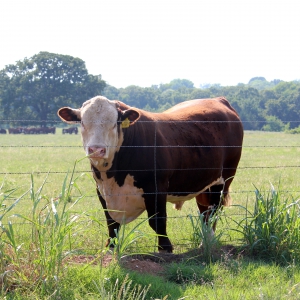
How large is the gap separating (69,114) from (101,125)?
566mm

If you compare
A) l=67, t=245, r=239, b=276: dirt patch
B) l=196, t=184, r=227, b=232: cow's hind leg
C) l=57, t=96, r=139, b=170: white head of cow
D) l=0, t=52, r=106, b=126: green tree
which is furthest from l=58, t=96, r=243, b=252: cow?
l=0, t=52, r=106, b=126: green tree

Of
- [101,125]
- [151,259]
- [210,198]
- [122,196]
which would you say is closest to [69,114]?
[101,125]

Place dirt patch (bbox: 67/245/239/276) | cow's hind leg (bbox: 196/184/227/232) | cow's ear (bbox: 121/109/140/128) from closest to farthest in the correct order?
dirt patch (bbox: 67/245/239/276) < cow's ear (bbox: 121/109/140/128) < cow's hind leg (bbox: 196/184/227/232)

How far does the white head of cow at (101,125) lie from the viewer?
5.62 metres

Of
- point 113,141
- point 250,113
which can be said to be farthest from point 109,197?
point 250,113

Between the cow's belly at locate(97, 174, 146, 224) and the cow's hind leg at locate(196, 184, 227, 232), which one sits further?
the cow's hind leg at locate(196, 184, 227, 232)

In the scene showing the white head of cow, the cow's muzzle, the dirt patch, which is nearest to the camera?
the dirt patch

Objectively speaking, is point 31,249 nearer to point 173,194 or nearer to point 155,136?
point 155,136

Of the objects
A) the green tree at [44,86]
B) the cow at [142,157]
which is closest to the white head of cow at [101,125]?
the cow at [142,157]

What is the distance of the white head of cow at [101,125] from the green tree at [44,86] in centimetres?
6610

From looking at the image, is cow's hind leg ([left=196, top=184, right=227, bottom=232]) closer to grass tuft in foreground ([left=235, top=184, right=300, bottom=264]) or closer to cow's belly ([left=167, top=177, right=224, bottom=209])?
cow's belly ([left=167, top=177, right=224, bottom=209])

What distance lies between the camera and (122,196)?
6.15 meters

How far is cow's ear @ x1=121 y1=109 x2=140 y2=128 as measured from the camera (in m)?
6.04

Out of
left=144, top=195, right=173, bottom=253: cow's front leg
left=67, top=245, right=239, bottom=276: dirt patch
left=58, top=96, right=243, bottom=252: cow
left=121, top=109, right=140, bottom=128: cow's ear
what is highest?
left=121, top=109, right=140, bottom=128: cow's ear
